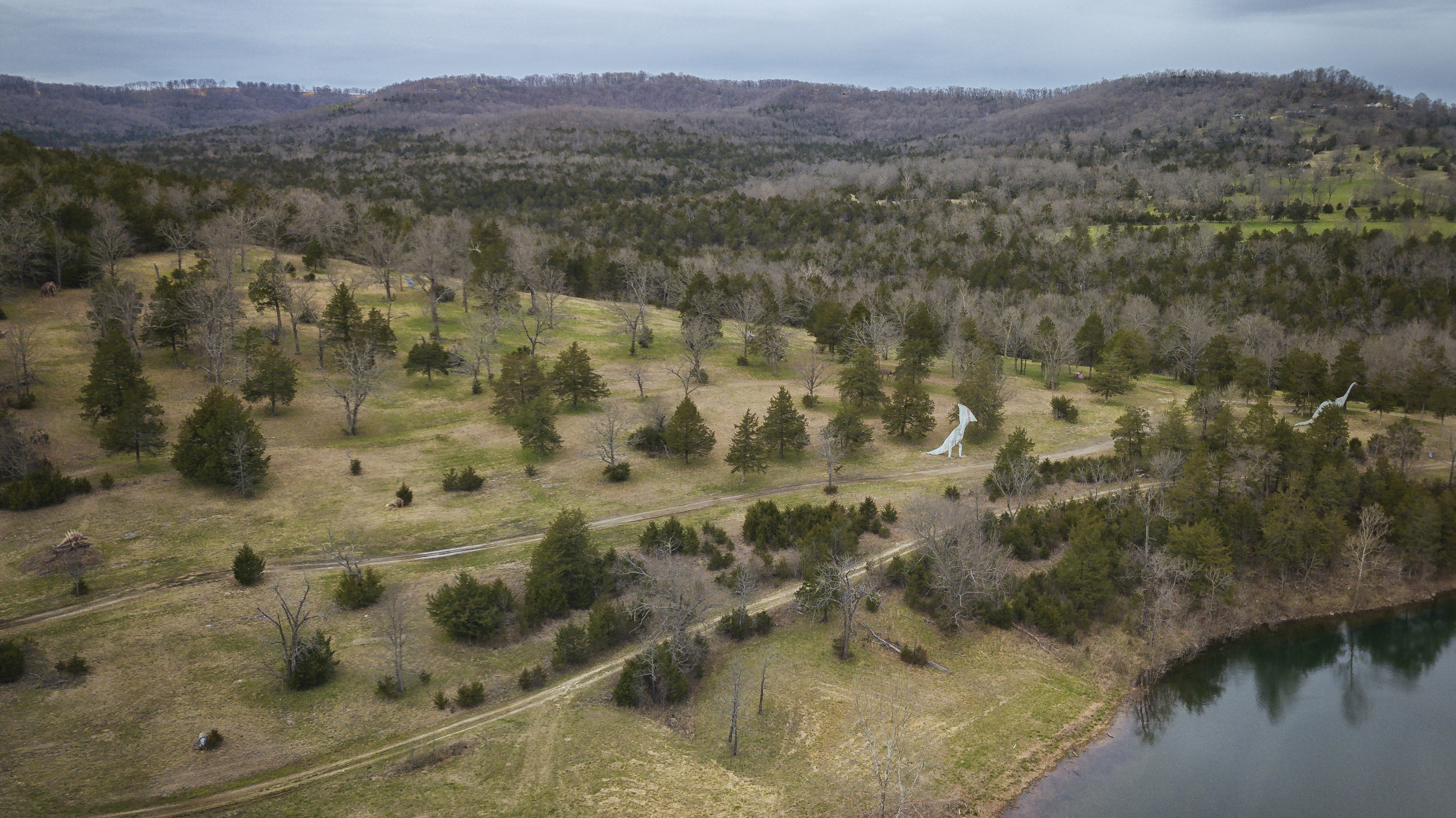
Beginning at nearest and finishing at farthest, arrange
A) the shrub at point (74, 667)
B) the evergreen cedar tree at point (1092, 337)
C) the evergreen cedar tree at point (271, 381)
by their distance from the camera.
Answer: the shrub at point (74, 667) < the evergreen cedar tree at point (271, 381) < the evergreen cedar tree at point (1092, 337)

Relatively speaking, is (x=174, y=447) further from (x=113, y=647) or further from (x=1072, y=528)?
(x=1072, y=528)

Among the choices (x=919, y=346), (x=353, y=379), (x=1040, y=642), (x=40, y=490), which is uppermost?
(x=919, y=346)

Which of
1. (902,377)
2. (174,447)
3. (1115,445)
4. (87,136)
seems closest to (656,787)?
(174,447)

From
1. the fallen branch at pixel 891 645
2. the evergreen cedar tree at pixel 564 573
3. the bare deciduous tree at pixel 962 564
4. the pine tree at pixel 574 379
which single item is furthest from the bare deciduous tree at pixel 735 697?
the pine tree at pixel 574 379

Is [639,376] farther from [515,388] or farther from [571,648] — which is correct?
[571,648]

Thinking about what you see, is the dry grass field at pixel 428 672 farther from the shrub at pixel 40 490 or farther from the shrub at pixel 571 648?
the shrub at pixel 571 648

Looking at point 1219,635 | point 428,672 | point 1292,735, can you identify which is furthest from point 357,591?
point 1219,635

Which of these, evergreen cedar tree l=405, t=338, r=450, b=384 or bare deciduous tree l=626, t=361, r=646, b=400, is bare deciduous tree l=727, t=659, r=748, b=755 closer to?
bare deciduous tree l=626, t=361, r=646, b=400
